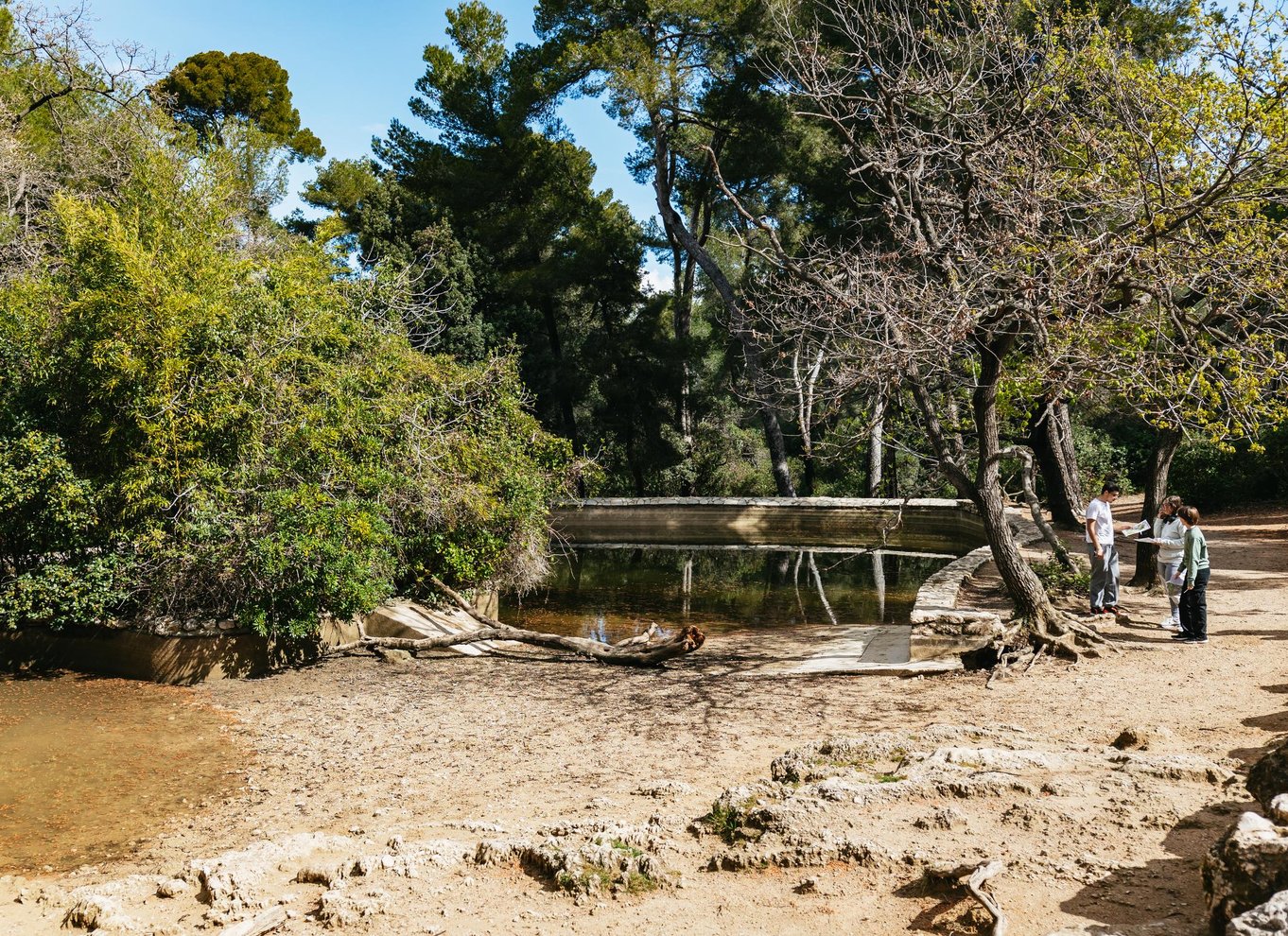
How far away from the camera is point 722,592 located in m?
15.5

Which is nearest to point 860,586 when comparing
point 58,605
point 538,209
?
point 58,605

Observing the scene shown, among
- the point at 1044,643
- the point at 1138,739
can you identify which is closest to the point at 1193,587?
the point at 1044,643

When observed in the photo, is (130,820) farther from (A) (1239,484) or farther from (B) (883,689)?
(A) (1239,484)

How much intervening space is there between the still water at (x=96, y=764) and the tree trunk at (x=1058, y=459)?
11650 mm

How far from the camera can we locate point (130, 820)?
18.9 ft

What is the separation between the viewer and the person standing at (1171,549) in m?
9.13

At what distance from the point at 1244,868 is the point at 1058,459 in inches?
567

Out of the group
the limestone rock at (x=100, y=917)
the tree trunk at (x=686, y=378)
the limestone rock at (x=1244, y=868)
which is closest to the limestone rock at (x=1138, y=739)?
the limestone rock at (x=1244, y=868)

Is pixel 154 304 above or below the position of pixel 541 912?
above

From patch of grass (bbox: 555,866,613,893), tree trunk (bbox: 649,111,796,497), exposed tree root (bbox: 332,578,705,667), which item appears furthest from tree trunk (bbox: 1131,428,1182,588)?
tree trunk (bbox: 649,111,796,497)

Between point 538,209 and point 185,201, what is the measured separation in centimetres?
1881

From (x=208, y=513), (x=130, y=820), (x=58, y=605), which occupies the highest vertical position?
(x=208, y=513)

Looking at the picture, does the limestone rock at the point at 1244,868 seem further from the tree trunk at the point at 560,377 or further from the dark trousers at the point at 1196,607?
the tree trunk at the point at 560,377

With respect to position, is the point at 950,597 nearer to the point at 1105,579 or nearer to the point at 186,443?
the point at 1105,579
